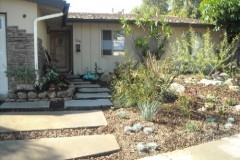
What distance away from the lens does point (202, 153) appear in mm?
4801

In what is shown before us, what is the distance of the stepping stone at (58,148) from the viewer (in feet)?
14.7

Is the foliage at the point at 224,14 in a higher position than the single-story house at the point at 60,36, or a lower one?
higher

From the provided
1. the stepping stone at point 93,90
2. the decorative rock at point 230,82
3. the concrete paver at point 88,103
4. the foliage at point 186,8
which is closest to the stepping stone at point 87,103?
the concrete paver at point 88,103

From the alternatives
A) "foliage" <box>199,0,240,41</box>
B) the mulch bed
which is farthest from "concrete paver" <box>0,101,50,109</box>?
A: "foliage" <box>199,0,240,41</box>

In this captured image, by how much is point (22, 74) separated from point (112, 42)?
6686 millimetres

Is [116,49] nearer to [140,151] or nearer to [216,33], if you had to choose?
[216,33]

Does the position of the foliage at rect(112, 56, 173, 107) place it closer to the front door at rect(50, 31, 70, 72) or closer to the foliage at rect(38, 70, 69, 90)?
the foliage at rect(38, 70, 69, 90)

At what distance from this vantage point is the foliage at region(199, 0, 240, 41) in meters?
14.7

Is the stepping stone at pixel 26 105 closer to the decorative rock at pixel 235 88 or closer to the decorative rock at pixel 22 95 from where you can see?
the decorative rock at pixel 22 95

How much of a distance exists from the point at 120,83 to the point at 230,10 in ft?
32.2

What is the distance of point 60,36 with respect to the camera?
16.4 m

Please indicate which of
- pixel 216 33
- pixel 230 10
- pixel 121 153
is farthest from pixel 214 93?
pixel 216 33

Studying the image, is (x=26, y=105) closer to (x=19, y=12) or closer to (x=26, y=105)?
(x=26, y=105)

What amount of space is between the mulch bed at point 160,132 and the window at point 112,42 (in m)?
7.46
